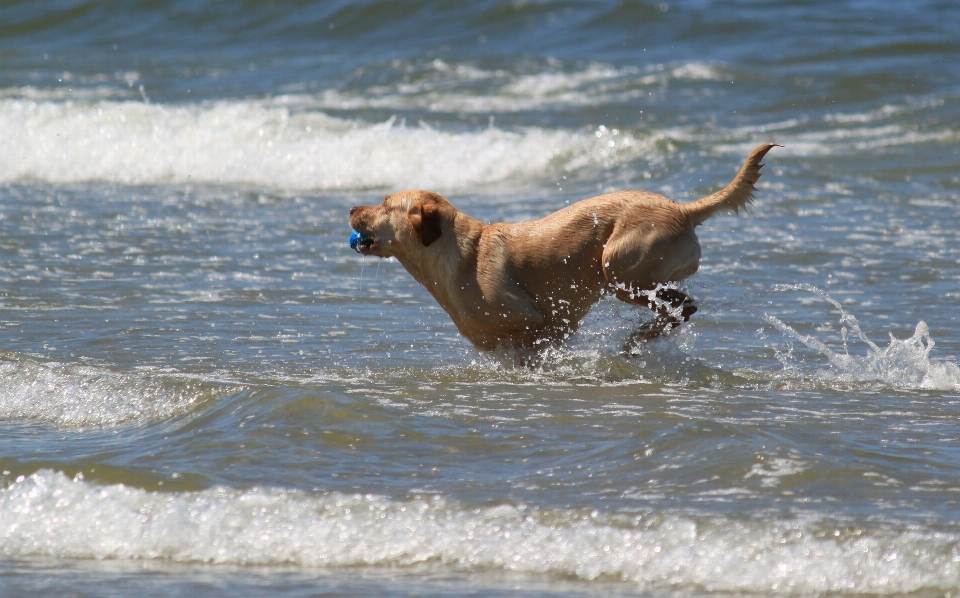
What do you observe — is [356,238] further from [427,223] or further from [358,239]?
[427,223]

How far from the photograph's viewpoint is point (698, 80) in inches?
749

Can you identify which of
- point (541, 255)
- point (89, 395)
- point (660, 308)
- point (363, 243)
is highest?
point (363, 243)

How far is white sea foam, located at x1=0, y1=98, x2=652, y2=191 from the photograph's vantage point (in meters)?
15.3

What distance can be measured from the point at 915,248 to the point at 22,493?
747 cm

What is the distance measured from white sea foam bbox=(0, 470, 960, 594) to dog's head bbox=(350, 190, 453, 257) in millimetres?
2176

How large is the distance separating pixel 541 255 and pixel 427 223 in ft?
2.12

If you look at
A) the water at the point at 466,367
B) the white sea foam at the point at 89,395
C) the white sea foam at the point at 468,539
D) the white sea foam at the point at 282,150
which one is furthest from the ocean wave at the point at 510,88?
the white sea foam at the point at 468,539

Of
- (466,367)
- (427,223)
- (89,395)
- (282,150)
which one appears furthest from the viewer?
(282,150)

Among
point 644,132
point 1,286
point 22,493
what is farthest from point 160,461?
point 644,132

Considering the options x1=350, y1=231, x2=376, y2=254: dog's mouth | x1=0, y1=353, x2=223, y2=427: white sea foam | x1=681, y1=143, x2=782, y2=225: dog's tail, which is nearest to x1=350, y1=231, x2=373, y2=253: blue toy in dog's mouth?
x1=350, y1=231, x2=376, y2=254: dog's mouth

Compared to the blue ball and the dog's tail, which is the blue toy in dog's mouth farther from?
the dog's tail

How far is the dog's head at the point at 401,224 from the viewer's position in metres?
6.43

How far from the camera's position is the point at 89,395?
600 cm

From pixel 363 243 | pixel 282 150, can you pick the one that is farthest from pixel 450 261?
pixel 282 150
